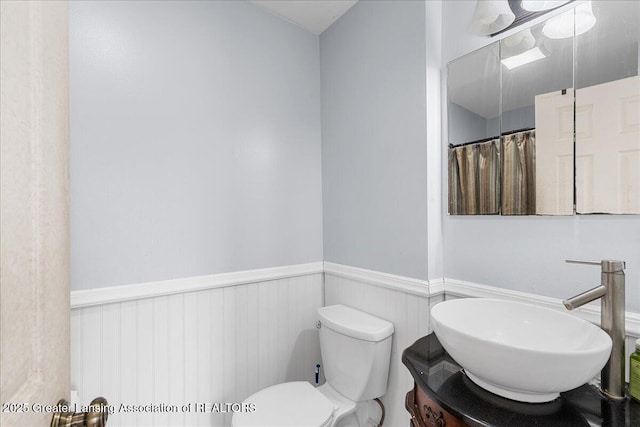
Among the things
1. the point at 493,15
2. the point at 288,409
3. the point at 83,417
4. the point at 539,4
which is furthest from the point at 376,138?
the point at 83,417

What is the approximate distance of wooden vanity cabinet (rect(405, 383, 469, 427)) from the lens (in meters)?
0.79

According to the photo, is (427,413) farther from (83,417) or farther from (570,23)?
(570,23)

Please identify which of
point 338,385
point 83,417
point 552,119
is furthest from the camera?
point 338,385

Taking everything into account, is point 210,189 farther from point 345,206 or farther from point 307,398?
point 307,398

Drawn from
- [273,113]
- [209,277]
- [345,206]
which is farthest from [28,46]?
[345,206]

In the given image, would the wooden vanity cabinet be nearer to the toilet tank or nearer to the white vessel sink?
the white vessel sink

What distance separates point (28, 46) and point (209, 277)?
4.02 feet

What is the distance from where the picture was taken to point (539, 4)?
1.11 metres

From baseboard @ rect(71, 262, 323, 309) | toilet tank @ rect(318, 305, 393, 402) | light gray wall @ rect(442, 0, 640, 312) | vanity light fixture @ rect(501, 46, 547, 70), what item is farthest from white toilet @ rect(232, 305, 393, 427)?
vanity light fixture @ rect(501, 46, 547, 70)

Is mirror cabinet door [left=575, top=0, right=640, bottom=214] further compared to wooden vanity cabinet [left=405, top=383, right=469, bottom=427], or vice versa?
mirror cabinet door [left=575, top=0, right=640, bottom=214]

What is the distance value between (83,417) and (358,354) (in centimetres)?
114

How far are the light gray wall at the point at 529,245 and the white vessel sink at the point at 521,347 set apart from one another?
0.57 feet

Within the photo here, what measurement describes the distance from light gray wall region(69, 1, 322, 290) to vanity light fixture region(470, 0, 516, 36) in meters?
1.00

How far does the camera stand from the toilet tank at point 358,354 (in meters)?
1.43
